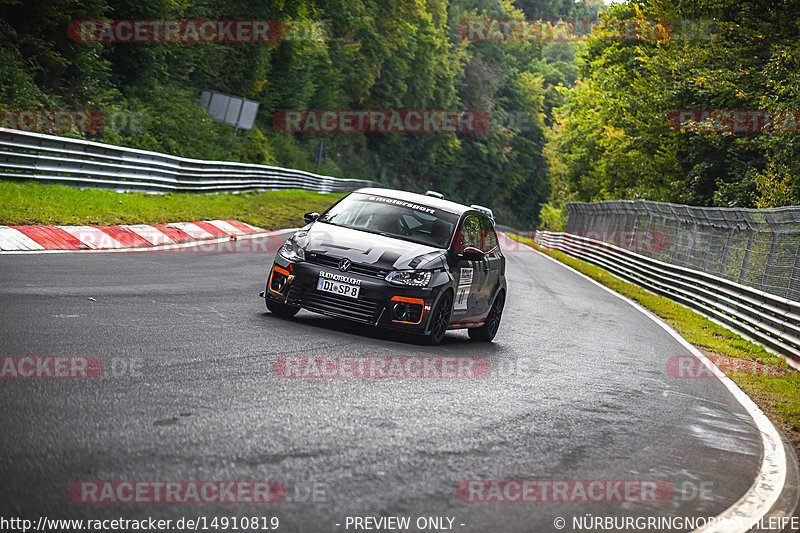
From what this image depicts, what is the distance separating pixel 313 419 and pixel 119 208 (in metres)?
14.2

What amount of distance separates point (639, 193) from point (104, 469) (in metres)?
40.7

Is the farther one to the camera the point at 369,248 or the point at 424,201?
the point at 424,201

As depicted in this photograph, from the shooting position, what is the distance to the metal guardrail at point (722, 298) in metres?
13.3

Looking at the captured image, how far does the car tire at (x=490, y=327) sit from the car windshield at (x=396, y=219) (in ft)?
4.86

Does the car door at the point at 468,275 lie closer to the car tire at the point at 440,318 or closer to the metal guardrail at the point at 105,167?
the car tire at the point at 440,318

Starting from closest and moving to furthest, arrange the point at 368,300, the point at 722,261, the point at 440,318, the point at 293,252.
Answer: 1. the point at 368,300
2. the point at 293,252
3. the point at 440,318
4. the point at 722,261

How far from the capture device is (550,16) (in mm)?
133250

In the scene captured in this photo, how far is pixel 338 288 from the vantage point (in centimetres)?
909

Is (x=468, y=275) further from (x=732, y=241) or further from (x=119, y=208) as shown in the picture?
(x=119, y=208)

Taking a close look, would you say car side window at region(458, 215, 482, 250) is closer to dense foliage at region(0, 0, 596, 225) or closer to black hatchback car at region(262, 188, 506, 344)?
black hatchback car at region(262, 188, 506, 344)

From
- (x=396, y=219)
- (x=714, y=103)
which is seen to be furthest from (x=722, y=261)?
(x=714, y=103)

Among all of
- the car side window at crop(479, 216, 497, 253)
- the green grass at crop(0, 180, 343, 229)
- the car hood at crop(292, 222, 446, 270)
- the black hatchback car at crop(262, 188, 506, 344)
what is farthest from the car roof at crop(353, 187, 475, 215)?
the green grass at crop(0, 180, 343, 229)

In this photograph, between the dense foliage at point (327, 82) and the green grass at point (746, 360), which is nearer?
the green grass at point (746, 360)

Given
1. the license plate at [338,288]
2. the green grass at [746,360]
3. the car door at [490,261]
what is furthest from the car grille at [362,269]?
the green grass at [746,360]
